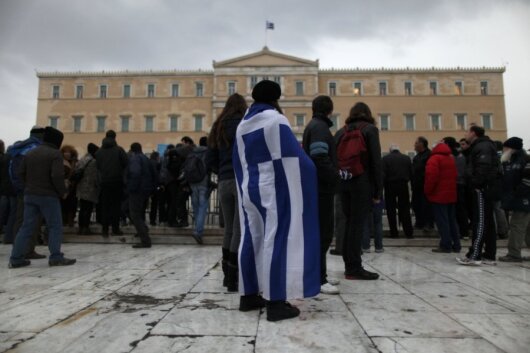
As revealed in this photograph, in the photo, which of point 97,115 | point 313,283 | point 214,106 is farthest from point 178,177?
point 97,115

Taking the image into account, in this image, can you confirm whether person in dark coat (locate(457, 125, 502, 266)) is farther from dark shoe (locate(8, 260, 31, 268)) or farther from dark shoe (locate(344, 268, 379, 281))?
dark shoe (locate(8, 260, 31, 268))

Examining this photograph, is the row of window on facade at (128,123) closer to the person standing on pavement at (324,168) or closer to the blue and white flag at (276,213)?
the person standing on pavement at (324,168)

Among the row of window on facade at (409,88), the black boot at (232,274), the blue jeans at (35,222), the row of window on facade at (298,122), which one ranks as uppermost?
the row of window on facade at (409,88)

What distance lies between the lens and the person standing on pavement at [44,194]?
15.0 ft

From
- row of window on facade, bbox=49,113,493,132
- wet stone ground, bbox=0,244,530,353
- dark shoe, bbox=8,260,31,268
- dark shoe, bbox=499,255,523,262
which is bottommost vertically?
wet stone ground, bbox=0,244,530,353

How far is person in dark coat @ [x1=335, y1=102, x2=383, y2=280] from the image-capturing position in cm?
380

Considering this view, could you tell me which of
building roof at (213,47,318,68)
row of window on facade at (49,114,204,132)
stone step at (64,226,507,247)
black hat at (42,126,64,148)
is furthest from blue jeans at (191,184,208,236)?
building roof at (213,47,318,68)

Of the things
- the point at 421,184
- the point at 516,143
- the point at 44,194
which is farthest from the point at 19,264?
the point at 516,143

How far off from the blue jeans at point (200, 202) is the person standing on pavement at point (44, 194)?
214 cm

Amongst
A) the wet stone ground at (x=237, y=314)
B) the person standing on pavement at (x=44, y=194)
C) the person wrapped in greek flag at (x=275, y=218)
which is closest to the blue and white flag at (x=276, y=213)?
the person wrapped in greek flag at (x=275, y=218)

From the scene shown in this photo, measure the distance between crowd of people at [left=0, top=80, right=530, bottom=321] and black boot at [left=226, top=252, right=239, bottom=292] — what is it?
0.01m

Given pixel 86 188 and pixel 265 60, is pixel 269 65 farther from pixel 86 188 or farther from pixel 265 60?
pixel 86 188

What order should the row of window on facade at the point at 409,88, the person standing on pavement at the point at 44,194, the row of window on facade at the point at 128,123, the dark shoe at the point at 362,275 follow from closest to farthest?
the dark shoe at the point at 362,275
the person standing on pavement at the point at 44,194
the row of window on facade at the point at 409,88
the row of window on facade at the point at 128,123

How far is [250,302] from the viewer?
2646 mm
